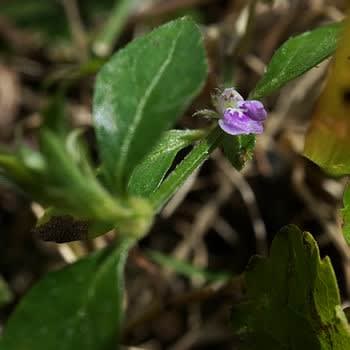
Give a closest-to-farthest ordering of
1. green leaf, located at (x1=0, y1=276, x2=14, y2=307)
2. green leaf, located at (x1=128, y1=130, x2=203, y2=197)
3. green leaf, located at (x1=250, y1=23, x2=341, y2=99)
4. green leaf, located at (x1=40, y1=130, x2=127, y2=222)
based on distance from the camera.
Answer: green leaf, located at (x1=40, y1=130, x2=127, y2=222) < green leaf, located at (x1=128, y1=130, x2=203, y2=197) < green leaf, located at (x1=250, y1=23, x2=341, y2=99) < green leaf, located at (x1=0, y1=276, x2=14, y2=307)

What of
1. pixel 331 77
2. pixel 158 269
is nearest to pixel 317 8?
pixel 158 269

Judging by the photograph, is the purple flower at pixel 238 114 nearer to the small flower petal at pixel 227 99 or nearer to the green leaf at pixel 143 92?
the small flower petal at pixel 227 99

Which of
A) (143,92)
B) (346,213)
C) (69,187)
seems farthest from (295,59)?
(69,187)

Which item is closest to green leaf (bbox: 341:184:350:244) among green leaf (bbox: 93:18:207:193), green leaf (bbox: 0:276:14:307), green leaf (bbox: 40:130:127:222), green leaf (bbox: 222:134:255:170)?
green leaf (bbox: 222:134:255:170)

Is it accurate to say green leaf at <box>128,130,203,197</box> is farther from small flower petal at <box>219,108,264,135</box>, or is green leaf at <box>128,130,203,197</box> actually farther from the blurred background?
the blurred background

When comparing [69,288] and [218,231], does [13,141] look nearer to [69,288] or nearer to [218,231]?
[218,231]

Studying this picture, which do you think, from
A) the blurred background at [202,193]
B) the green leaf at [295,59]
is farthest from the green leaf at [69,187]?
the blurred background at [202,193]
